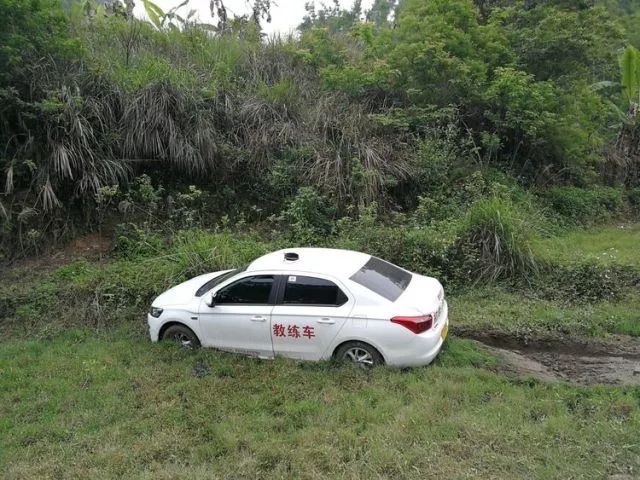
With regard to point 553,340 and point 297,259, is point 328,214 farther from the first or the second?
point 553,340

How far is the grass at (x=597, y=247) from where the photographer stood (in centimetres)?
957

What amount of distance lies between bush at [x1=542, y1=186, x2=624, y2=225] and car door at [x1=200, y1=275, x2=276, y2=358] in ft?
34.1

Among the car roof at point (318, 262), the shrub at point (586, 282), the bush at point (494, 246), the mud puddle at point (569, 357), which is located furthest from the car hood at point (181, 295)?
the shrub at point (586, 282)

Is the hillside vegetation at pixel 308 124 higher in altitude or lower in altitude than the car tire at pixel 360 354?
higher

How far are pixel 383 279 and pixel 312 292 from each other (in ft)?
3.02

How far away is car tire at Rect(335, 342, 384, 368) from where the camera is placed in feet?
20.5

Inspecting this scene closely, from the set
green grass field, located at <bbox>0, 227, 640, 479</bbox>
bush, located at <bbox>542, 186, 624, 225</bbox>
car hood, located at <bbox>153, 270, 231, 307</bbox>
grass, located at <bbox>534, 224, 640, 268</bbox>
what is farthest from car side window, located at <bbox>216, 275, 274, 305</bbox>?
bush, located at <bbox>542, 186, 624, 225</bbox>

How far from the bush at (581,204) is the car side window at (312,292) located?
1003cm

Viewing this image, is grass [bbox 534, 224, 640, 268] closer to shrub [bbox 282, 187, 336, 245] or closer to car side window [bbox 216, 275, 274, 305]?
shrub [bbox 282, 187, 336, 245]

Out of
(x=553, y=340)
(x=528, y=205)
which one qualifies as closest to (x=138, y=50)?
(x=528, y=205)

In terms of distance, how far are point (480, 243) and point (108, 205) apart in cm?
752

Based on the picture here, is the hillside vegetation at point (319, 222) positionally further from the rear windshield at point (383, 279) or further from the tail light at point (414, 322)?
the rear windshield at point (383, 279)

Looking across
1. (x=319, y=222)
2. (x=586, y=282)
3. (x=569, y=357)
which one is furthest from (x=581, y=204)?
(x=569, y=357)

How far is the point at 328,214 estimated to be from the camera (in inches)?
453
